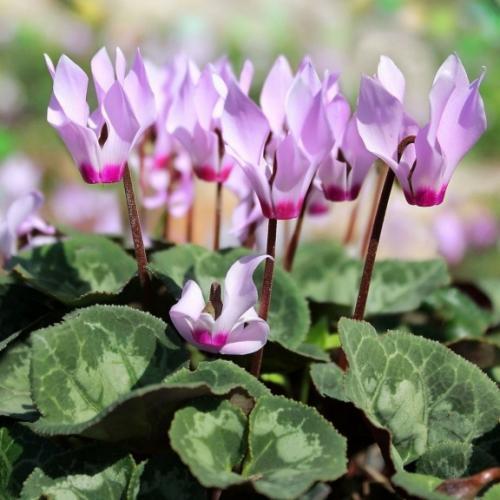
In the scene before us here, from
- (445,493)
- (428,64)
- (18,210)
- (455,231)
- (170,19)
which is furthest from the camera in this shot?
(170,19)

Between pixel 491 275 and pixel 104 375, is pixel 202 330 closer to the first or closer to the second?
pixel 104 375

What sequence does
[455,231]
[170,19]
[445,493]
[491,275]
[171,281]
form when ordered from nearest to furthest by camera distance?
[445,493]
[171,281]
[455,231]
[491,275]
[170,19]

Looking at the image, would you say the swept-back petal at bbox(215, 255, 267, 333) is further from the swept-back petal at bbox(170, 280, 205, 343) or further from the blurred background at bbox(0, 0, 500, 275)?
the blurred background at bbox(0, 0, 500, 275)

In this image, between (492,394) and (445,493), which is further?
(492,394)

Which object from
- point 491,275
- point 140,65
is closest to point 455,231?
point 491,275

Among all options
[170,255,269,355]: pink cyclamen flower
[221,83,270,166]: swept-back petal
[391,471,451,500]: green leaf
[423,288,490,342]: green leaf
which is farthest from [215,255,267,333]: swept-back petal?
[423,288,490,342]: green leaf

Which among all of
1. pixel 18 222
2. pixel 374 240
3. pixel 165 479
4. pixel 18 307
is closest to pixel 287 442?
A: pixel 165 479
